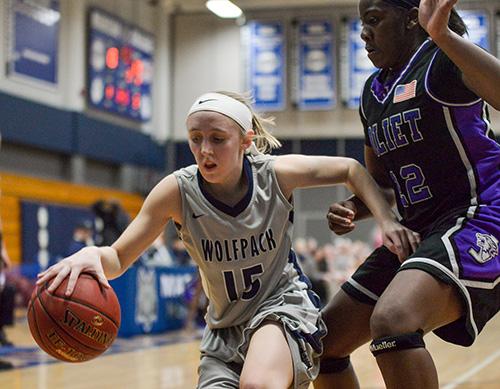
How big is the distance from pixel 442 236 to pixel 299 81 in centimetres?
1830

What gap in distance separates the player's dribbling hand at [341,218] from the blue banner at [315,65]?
17.7 m

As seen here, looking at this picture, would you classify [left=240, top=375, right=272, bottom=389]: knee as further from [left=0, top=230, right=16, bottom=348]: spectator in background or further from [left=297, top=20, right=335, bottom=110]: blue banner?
[left=297, top=20, right=335, bottom=110]: blue banner

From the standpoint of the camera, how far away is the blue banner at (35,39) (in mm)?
15898

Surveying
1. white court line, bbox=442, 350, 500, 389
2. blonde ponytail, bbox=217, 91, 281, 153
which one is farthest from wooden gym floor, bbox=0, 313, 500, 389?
blonde ponytail, bbox=217, 91, 281, 153

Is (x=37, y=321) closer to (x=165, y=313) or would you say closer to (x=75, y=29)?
(x=165, y=313)

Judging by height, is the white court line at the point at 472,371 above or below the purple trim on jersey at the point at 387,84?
below

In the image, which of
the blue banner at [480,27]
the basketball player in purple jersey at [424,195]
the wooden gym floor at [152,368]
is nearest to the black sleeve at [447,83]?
the basketball player in purple jersey at [424,195]

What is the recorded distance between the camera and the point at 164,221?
3.29 metres

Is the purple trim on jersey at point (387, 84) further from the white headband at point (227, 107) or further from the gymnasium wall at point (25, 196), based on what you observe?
the gymnasium wall at point (25, 196)

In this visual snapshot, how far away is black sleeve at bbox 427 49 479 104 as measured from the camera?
9.76ft

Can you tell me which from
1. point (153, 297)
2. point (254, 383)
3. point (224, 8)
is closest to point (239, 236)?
point (254, 383)

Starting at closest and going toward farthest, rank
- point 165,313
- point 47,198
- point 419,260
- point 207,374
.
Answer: point 419,260
point 207,374
point 165,313
point 47,198

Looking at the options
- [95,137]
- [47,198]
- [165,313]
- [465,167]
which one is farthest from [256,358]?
[95,137]

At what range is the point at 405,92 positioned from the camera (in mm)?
3123
